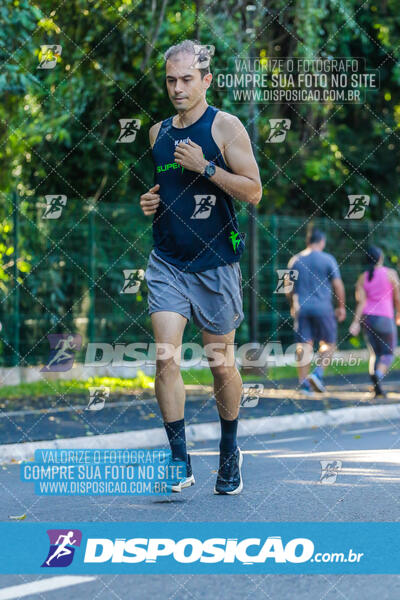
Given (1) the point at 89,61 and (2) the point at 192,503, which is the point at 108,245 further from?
(2) the point at 192,503

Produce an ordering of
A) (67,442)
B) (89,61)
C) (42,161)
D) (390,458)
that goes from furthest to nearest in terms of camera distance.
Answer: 1. (42,161)
2. (89,61)
3. (67,442)
4. (390,458)

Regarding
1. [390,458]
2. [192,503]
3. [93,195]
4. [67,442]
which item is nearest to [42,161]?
[93,195]

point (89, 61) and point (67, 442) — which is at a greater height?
point (89, 61)

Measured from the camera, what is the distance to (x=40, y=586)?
424 centimetres

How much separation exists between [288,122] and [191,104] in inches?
465

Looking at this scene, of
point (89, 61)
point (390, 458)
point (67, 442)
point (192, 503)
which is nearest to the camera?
point (192, 503)

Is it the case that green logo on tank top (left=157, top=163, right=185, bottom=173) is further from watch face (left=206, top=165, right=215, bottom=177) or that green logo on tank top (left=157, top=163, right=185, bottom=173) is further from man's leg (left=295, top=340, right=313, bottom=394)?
man's leg (left=295, top=340, right=313, bottom=394)

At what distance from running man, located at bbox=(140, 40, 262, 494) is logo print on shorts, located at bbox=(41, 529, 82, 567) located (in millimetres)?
1054

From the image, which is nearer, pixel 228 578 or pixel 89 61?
pixel 228 578

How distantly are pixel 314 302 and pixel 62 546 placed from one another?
8.16m

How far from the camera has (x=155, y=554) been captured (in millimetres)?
4672

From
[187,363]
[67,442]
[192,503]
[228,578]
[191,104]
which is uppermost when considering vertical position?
[191,104]

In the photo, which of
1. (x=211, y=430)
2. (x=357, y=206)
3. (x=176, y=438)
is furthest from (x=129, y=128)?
(x=176, y=438)

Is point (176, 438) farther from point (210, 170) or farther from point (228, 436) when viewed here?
point (210, 170)
